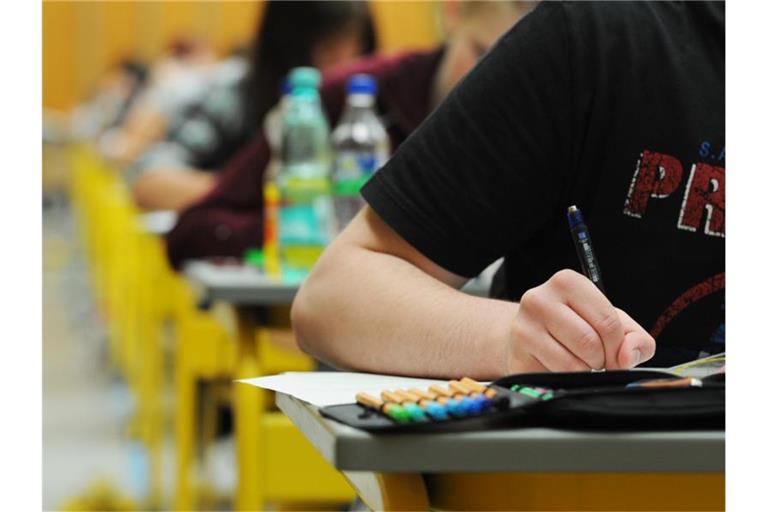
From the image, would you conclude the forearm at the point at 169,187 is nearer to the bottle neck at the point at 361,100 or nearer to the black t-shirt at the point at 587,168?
the bottle neck at the point at 361,100

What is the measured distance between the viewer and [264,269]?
7.80 feet

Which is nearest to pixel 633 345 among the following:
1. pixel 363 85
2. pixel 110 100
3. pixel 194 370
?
pixel 363 85

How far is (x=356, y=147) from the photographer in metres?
2.38

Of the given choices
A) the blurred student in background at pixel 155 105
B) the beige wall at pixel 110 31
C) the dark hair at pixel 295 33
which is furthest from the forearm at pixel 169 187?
the beige wall at pixel 110 31

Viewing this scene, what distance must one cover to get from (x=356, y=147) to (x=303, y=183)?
125 millimetres

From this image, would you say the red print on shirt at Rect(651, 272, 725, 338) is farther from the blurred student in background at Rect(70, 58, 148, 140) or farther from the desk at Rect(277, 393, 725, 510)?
the blurred student in background at Rect(70, 58, 148, 140)

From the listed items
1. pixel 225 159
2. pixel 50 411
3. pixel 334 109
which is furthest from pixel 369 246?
pixel 50 411

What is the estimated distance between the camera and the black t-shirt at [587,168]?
1072 mm

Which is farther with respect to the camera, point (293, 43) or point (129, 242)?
point (129, 242)

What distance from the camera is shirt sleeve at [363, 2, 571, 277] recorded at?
1.08 m

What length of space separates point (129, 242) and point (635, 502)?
395 centimetres

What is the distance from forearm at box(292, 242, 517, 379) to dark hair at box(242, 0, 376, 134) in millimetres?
2126

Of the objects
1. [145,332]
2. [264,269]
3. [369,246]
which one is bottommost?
[145,332]
